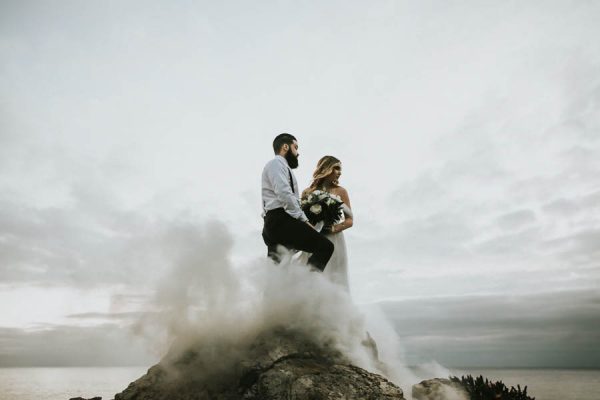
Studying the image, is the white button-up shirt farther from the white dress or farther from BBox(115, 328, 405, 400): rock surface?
the white dress

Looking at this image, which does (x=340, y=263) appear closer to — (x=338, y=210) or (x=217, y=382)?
(x=338, y=210)

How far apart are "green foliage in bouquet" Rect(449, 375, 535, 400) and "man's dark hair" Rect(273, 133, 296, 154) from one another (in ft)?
18.9

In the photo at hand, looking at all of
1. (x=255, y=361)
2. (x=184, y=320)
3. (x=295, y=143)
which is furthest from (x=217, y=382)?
(x=295, y=143)

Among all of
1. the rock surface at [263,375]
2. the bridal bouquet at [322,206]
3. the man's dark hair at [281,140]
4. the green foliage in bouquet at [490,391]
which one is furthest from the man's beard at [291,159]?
the green foliage in bouquet at [490,391]

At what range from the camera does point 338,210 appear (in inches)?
362

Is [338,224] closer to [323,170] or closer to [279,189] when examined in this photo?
[323,170]

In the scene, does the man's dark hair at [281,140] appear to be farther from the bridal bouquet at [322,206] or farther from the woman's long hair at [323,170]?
the woman's long hair at [323,170]

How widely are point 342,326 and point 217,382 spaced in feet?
7.72

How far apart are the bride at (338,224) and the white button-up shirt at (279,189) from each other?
2.05 metres

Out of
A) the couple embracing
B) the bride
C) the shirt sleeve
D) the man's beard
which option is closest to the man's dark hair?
the couple embracing

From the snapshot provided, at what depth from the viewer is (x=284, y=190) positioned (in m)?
7.15

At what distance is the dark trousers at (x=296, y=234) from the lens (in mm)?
7359

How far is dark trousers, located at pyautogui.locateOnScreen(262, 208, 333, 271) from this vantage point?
24.1 feet

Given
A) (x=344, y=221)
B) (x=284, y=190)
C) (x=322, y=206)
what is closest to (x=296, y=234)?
(x=284, y=190)
